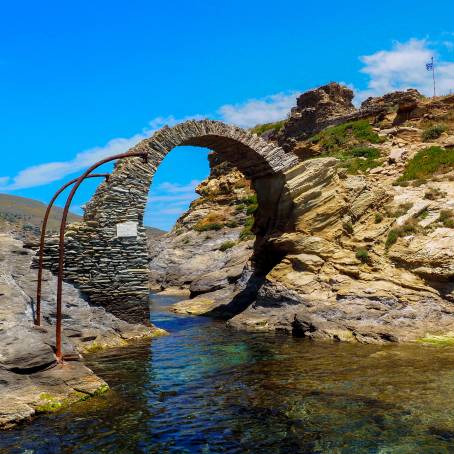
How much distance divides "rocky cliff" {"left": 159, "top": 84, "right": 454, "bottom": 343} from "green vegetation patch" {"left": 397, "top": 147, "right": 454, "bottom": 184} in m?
0.06

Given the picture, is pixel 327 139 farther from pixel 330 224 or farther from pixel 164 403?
pixel 164 403

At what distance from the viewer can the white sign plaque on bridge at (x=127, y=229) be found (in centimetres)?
1820

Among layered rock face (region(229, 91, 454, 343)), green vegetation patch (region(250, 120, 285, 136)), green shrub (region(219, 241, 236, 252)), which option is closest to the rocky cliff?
layered rock face (region(229, 91, 454, 343))

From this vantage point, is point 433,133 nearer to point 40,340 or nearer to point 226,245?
point 226,245

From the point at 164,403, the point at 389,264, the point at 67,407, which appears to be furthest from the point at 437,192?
the point at 67,407

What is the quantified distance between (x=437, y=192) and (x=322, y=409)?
1455 centimetres

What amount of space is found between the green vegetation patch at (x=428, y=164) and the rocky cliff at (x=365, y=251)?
6 centimetres

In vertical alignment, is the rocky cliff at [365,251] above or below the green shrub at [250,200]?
below

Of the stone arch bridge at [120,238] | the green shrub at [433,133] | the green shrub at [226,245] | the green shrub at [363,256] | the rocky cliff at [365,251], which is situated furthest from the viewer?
the green shrub at [226,245]

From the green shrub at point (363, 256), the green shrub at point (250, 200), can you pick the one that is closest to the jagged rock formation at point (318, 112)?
the green shrub at point (250, 200)

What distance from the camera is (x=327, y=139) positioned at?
38.2 metres

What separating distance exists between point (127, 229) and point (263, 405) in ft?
35.5

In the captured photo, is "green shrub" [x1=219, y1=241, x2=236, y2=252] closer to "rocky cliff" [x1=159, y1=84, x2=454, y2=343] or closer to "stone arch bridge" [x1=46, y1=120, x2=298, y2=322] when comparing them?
"rocky cliff" [x1=159, y1=84, x2=454, y2=343]

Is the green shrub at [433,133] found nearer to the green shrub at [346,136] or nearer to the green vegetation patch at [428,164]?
the green vegetation patch at [428,164]
